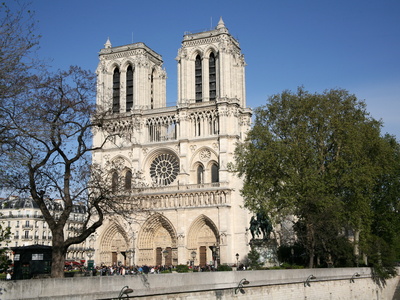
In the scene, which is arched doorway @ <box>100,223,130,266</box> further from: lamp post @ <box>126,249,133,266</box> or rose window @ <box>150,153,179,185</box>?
rose window @ <box>150,153,179,185</box>

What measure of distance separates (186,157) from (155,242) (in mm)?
8688

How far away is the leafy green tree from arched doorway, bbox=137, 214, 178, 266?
18310 mm

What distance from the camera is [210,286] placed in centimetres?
1838

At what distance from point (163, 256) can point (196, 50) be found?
66.6 feet

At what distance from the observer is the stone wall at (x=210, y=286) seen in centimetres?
1303

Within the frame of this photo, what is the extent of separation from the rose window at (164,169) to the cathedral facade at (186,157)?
0.10 meters

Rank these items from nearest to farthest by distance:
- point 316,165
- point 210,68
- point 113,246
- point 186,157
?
point 316,165 → point 186,157 → point 113,246 → point 210,68

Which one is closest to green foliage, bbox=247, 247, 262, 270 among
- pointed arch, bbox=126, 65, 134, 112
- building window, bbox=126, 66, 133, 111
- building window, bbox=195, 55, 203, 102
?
building window, bbox=195, 55, 203, 102

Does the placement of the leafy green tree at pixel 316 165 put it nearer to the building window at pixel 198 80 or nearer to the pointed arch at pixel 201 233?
the pointed arch at pixel 201 233

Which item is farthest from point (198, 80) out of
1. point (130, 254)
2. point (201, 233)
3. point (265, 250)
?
point (265, 250)

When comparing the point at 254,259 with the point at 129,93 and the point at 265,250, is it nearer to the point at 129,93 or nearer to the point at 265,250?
the point at 265,250

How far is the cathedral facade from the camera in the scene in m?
47.5

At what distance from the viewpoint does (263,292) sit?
70.5ft

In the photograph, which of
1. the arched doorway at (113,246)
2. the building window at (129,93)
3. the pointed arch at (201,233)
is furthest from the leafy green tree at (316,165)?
the building window at (129,93)
